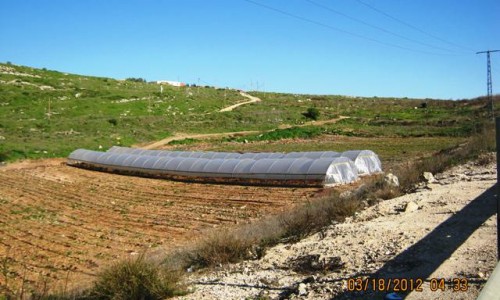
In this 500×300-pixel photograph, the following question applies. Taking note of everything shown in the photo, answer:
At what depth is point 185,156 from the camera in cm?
3409

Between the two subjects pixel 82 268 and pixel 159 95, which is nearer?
pixel 82 268

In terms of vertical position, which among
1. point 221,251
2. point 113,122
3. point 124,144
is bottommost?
point 221,251

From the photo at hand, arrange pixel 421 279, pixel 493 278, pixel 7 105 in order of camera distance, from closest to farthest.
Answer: pixel 493 278, pixel 421 279, pixel 7 105

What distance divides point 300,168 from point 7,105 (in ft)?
181

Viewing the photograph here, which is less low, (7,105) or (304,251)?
(7,105)

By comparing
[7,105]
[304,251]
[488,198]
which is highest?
[7,105]

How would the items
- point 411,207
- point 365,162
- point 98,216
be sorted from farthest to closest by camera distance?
1. point 365,162
2. point 98,216
3. point 411,207

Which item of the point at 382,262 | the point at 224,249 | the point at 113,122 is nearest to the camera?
the point at 382,262

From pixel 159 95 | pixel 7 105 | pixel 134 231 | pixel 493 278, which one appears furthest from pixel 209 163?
pixel 159 95

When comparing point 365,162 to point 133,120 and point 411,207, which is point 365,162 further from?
point 133,120

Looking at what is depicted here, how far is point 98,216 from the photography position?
19.3m

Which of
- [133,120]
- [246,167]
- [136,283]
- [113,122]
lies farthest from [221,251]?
[133,120]

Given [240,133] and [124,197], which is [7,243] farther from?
[240,133]

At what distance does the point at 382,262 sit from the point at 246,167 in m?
20.0
